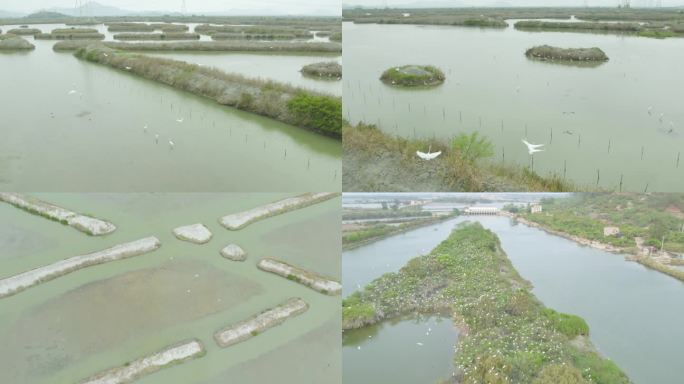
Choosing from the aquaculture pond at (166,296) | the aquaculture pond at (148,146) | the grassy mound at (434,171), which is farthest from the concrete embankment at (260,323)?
the aquaculture pond at (148,146)

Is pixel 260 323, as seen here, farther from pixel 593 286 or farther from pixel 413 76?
pixel 413 76

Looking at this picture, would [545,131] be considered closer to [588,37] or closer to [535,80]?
[535,80]

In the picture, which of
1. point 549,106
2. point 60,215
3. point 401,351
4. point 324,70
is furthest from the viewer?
point 324,70

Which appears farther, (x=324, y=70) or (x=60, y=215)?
(x=324, y=70)

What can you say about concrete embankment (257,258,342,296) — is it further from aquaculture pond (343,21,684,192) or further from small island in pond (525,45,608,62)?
small island in pond (525,45,608,62)

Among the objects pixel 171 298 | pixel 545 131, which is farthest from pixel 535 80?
pixel 171 298

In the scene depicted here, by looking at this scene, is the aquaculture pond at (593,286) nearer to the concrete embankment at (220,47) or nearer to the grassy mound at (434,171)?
the grassy mound at (434,171)

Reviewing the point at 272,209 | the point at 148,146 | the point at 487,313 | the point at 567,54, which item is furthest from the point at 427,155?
the point at 567,54
